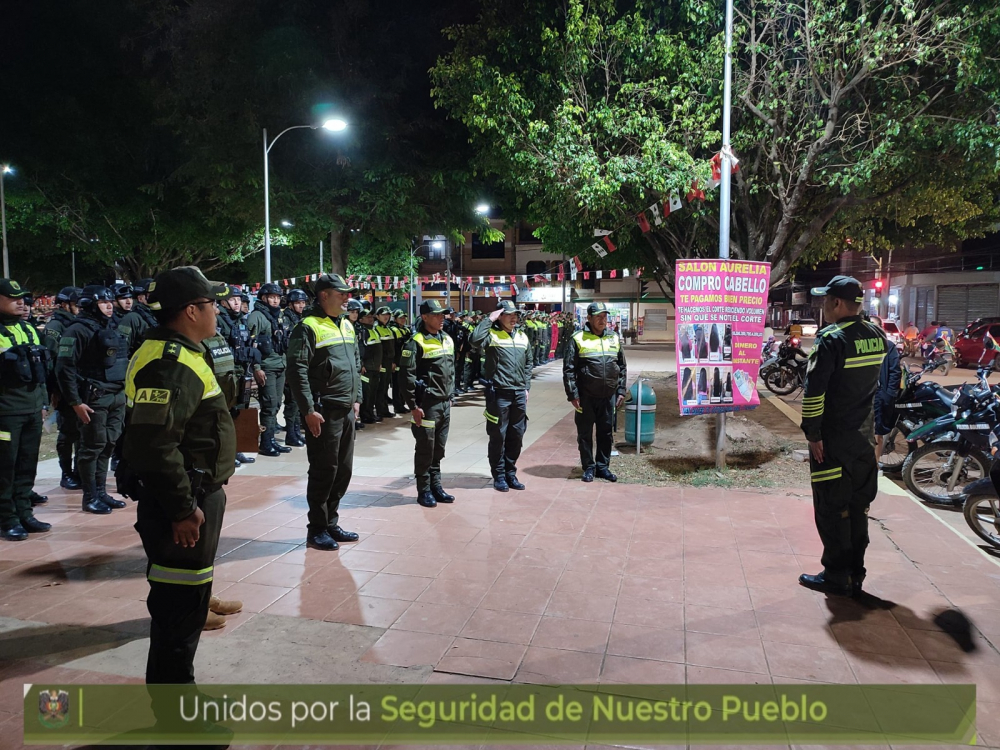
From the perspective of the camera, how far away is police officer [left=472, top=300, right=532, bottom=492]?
6.90 m

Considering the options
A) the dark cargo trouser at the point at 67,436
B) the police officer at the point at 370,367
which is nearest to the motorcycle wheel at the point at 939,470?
the police officer at the point at 370,367

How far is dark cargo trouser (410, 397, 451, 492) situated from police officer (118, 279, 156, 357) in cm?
271

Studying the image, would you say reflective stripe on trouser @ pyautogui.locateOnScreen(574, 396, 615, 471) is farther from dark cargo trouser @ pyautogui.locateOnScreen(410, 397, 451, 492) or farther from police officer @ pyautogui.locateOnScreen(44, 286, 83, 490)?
police officer @ pyautogui.locateOnScreen(44, 286, 83, 490)

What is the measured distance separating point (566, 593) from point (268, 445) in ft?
18.1

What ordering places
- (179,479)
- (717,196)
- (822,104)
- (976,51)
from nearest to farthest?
(179,479), (976,51), (822,104), (717,196)

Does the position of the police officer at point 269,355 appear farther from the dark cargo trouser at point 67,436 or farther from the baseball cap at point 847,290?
the baseball cap at point 847,290

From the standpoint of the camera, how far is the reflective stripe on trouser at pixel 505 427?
6930 millimetres

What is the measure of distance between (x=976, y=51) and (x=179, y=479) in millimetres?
10887

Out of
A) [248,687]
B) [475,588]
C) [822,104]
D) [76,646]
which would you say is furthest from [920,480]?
[76,646]

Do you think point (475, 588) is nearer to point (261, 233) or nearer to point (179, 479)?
point (179, 479)

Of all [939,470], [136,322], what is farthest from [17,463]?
[939,470]

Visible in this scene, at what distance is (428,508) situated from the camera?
626cm

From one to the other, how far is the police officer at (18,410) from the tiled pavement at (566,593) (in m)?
0.37
